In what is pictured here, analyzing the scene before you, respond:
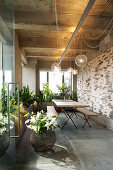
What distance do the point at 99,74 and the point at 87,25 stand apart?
1.86 meters

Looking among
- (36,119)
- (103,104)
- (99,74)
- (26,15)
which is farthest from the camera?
(99,74)

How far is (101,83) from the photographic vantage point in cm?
409

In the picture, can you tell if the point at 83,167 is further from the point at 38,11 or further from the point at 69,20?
the point at 38,11

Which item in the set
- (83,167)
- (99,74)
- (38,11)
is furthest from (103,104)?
(38,11)

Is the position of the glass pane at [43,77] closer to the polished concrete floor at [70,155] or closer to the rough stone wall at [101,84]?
the rough stone wall at [101,84]

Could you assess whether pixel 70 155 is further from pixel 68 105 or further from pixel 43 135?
pixel 68 105

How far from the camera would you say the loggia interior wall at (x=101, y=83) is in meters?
3.56

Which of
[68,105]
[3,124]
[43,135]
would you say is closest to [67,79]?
[68,105]

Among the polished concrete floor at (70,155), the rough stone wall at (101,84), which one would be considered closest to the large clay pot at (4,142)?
the polished concrete floor at (70,155)

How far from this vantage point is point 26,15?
8.75 ft

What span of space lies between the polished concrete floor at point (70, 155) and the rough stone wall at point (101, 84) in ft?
3.92

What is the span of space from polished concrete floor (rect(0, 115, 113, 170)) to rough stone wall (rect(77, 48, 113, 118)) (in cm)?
120

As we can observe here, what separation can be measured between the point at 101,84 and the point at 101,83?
3 cm

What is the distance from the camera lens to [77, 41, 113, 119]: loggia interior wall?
356 cm
